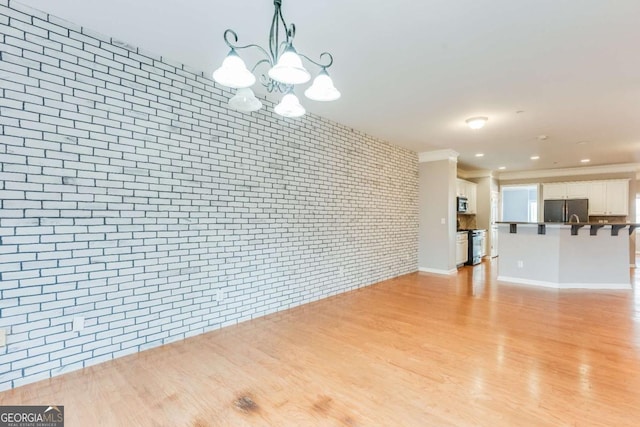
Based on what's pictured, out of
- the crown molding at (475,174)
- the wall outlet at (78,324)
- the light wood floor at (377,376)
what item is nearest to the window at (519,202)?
the crown molding at (475,174)

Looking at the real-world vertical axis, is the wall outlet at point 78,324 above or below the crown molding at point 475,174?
below

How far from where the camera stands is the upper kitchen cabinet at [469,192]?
310 inches

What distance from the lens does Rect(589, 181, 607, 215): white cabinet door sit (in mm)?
7945

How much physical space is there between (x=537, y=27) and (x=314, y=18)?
66.8 inches

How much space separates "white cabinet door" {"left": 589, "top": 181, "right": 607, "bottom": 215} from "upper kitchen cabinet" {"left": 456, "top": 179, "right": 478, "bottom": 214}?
2.74 meters

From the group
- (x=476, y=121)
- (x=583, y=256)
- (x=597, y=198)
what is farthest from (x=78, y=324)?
(x=597, y=198)

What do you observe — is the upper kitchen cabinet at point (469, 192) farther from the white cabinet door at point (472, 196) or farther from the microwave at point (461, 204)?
the microwave at point (461, 204)

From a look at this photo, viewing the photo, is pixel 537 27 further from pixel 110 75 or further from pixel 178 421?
pixel 178 421

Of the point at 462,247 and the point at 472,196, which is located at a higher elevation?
the point at 472,196

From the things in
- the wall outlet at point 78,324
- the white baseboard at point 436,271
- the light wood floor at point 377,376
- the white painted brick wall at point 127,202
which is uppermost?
the white painted brick wall at point 127,202

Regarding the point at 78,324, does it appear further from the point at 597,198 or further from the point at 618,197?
the point at 618,197

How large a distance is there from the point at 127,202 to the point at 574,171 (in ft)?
34.7

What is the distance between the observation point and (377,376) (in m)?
2.38

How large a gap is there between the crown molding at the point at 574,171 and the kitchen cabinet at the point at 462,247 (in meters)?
3.47
